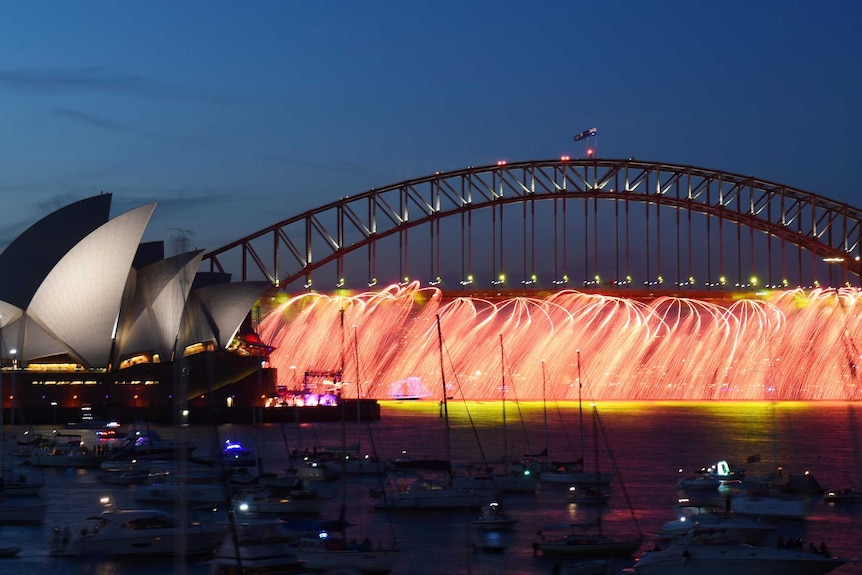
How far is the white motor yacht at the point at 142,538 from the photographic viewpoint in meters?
23.6

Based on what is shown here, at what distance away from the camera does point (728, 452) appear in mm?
49688

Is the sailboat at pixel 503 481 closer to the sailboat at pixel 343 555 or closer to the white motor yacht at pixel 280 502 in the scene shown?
the white motor yacht at pixel 280 502

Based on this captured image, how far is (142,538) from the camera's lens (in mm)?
23594

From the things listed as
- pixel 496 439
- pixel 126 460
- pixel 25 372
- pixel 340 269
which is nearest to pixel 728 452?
pixel 496 439

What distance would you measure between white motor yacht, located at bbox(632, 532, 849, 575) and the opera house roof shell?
36585 millimetres

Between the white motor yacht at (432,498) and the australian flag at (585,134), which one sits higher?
the australian flag at (585,134)

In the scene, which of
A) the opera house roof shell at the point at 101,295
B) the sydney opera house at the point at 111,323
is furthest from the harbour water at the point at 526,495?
the opera house roof shell at the point at 101,295

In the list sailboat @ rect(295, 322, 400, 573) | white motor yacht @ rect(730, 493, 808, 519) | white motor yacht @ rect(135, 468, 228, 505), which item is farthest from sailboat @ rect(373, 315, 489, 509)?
sailboat @ rect(295, 322, 400, 573)

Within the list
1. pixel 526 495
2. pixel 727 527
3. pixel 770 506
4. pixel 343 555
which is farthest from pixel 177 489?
pixel 770 506

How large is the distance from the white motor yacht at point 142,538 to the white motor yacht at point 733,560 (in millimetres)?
7850

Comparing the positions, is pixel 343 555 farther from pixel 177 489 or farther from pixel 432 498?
pixel 177 489

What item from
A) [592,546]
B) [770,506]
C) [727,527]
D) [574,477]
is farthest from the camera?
[574,477]

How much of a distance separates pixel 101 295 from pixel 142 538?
37942 mm

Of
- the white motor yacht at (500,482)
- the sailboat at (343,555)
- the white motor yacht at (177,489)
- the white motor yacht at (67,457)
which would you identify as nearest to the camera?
the sailboat at (343,555)
